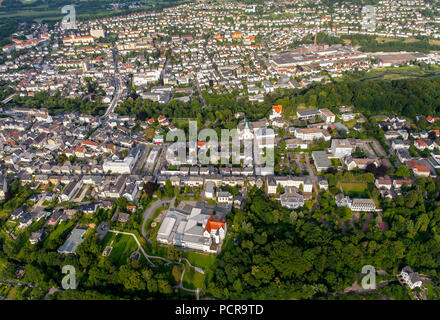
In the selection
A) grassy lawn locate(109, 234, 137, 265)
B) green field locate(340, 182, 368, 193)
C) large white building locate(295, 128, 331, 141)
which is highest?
large white building locate(295, 128, 331, 141)

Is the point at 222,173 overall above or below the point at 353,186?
above

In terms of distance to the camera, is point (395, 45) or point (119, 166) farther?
point (395, 45)

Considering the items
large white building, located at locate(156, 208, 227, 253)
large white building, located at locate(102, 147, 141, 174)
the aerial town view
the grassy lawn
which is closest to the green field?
the aerial town view

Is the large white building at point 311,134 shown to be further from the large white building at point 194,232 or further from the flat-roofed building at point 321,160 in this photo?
the large white building at point 194,232

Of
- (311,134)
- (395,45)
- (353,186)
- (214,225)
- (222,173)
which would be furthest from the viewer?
(395,45)

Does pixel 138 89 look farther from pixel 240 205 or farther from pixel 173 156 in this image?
pixel 240 205

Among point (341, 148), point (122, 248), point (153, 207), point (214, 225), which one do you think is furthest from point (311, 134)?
point (122, 248)

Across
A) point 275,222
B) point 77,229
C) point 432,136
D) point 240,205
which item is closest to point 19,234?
point 77,229

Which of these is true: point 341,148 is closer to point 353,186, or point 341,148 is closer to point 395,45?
point 353,186

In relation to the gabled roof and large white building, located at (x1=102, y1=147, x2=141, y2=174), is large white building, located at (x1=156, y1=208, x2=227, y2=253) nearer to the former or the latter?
the gabled roof
